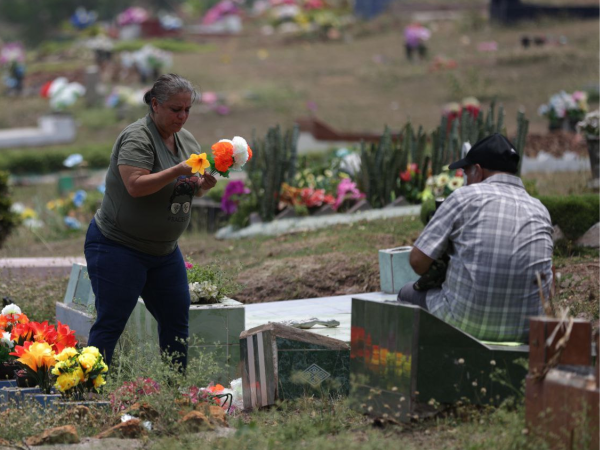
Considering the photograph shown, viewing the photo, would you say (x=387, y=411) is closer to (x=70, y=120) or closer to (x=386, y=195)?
(x=386, y=195)

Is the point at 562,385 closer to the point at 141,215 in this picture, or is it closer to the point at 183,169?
the point at 183,169

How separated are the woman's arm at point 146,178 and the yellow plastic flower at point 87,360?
0.78m

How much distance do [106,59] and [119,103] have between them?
939cm

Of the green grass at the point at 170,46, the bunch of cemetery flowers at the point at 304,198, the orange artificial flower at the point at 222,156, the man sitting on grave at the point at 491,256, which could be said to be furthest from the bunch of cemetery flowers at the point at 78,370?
the green grass at the point at 170,46

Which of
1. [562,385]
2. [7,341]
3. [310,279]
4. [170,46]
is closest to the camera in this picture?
[562,385]

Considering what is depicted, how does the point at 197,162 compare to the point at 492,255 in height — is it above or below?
above

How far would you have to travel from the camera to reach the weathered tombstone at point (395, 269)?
23.3 feet

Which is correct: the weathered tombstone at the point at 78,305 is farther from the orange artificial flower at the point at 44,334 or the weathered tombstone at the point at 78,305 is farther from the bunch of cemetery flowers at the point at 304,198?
the bunch of cemetery flowers at the point at 304,198

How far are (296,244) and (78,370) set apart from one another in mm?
4783

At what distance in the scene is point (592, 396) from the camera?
3572 millimetres

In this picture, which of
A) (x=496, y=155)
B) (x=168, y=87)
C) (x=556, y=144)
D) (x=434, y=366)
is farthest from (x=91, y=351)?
(x=556, y=144)

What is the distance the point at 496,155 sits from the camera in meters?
4.46

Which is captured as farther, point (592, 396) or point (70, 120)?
point (70, 120)

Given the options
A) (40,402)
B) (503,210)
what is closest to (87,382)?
(40,402)
